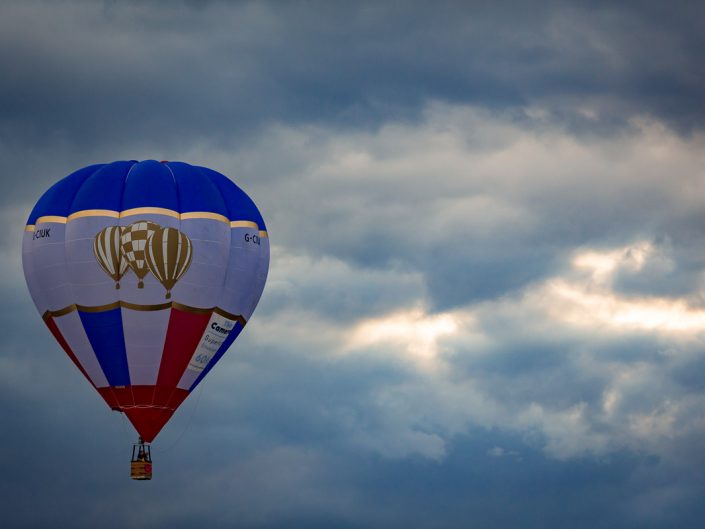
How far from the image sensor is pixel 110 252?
281ft

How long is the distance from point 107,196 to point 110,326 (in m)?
7.05

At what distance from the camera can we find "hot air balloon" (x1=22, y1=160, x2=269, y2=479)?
281 feet

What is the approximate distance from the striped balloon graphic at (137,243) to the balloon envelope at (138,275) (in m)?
0.05

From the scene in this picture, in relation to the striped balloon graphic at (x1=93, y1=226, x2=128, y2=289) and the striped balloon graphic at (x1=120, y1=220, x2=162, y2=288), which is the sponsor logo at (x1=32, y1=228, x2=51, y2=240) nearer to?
the striped balloon graphic at (x1=93, y1=226, x2=128, y2=289)

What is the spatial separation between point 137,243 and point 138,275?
1786mm

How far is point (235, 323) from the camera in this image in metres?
89.7

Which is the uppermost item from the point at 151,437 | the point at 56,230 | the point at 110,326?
the point at 56,230

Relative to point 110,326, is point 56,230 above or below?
above

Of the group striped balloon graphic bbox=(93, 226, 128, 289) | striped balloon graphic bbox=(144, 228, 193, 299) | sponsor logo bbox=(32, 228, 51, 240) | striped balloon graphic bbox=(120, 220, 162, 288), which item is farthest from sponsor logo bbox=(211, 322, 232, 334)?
sponsor logo bbox=(32, 228, 51, 240)

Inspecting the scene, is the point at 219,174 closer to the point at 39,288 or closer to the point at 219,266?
the point at 219,266

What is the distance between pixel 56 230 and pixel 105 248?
331 cm

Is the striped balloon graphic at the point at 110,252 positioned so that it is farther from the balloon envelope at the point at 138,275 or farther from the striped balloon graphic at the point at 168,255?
the striped balloon graphic at the point at 168,255

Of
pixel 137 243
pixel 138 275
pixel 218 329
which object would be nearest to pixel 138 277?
pixel 138 275

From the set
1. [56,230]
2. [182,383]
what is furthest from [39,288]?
[182,383]
